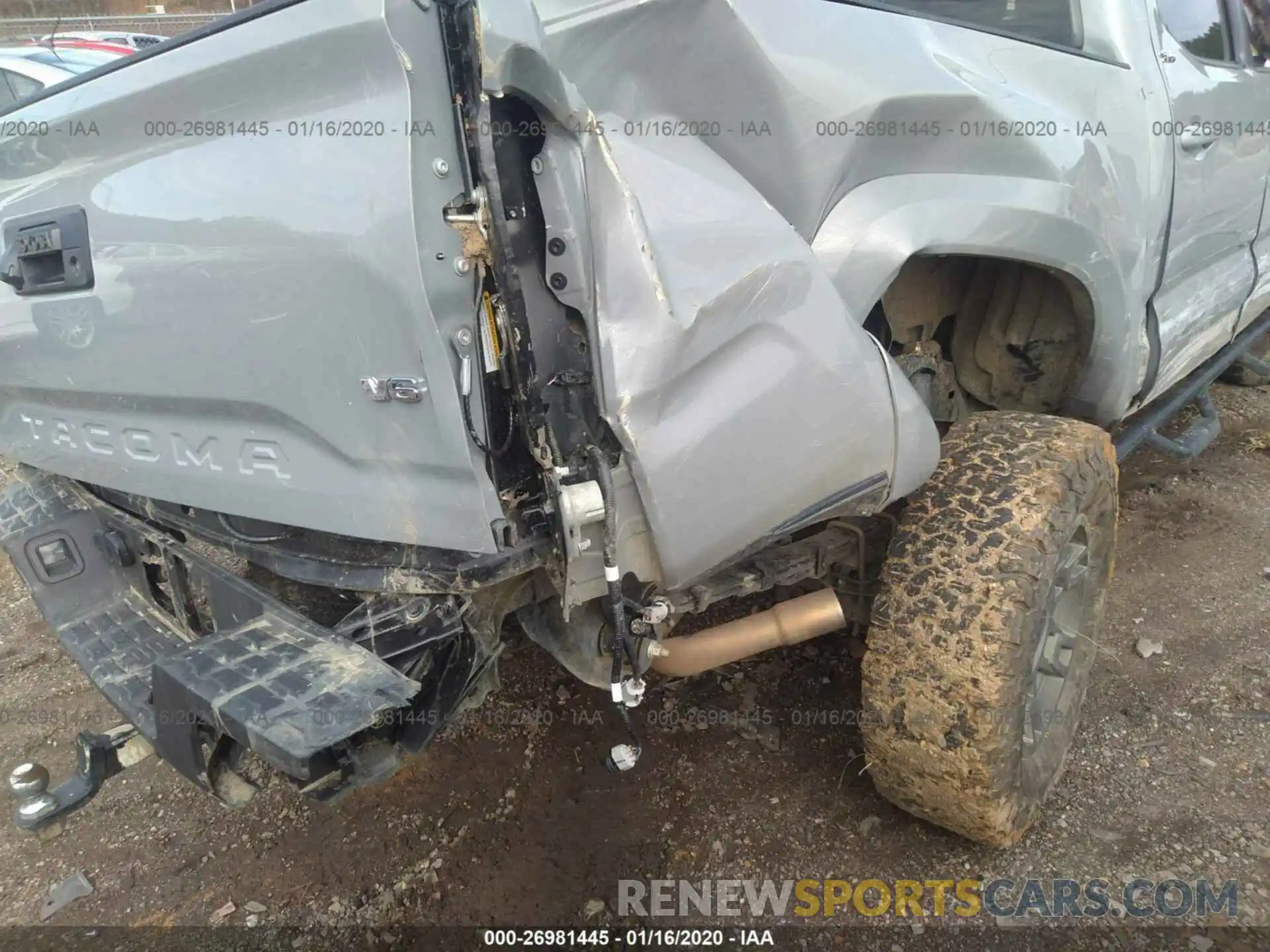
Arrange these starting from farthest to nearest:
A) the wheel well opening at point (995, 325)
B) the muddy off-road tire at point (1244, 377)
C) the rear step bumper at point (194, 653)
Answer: the muddy off-road tire at point (1244, 377), the wheel well opening at point (995, 325), the rear step bumper at point (194, 653)

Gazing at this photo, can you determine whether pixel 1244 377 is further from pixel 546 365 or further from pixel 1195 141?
pixel 546 365

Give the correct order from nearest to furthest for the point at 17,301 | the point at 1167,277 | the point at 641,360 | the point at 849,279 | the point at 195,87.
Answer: the point at 641,360 → the point at 195,87 → the point at 849,279 → the point at 17,301 → the point at 1167,277

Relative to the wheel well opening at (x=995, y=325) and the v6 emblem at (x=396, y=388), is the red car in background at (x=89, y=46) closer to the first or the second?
the v6 emblem at (x=396, y=388)

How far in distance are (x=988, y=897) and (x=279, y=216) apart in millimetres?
2204

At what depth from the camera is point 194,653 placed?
1616 millimetres

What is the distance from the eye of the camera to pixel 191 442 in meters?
1.83

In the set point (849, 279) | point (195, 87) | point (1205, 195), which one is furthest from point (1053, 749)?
point (195, 87)

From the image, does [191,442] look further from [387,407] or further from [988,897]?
[988,897]

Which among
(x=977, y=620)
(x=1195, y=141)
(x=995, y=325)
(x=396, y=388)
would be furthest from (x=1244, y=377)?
(x=396, y=388)

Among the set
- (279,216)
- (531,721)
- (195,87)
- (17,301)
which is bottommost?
(531,721)

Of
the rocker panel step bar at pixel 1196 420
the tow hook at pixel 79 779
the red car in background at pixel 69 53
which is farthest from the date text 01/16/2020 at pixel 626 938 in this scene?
the red car in background at pixel 69 53

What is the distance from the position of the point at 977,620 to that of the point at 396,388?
4.43 ft

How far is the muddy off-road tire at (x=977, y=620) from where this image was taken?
6.30 feet

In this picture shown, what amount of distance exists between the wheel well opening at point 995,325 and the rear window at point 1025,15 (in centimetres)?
65
